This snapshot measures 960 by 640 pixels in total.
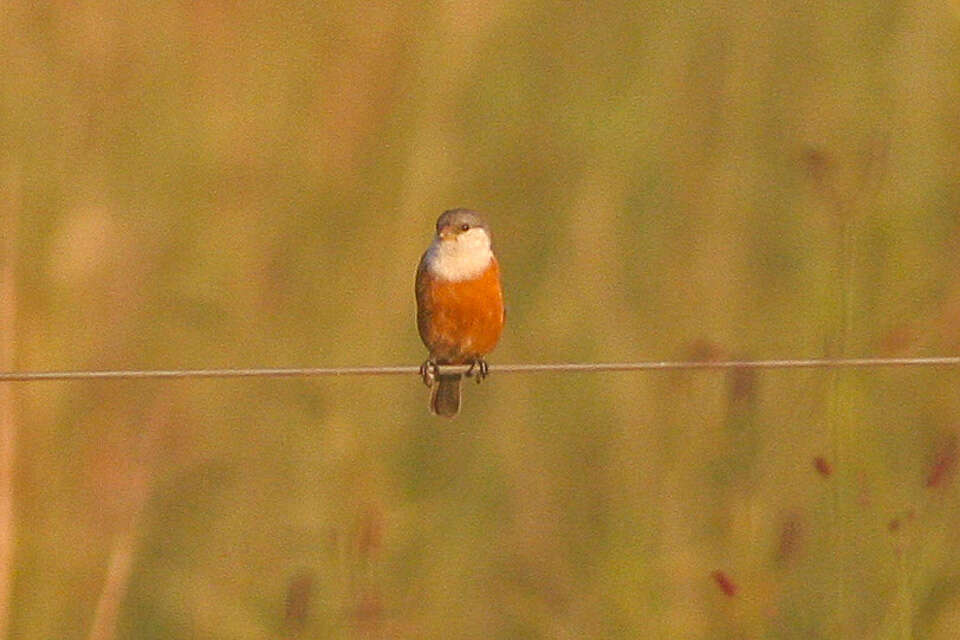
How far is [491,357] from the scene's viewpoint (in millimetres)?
3135

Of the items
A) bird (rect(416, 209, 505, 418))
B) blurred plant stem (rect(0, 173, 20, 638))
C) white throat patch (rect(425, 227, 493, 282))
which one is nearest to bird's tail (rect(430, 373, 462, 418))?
bird (rect(416, 209, 505, 418))

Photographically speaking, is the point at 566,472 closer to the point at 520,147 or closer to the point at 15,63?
the point at 520,147

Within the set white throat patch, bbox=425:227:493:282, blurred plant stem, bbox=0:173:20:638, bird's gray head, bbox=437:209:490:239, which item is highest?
bird's gray head, bbox=437:209:490:239

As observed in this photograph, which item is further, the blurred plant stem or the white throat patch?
the blurred plant stem

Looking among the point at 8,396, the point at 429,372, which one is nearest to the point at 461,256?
the point at 429,372

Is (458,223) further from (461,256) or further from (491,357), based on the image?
(491,357)

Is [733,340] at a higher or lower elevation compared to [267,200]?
lower

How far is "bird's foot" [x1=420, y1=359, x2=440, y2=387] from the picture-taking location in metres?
3.01

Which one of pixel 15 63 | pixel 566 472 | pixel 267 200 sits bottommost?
pixel 566 472

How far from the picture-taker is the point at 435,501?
3064 millimetres

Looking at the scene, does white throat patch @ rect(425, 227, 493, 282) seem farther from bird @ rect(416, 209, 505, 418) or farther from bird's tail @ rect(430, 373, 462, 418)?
bird's tail @ rect(430, 373, 462, 418)

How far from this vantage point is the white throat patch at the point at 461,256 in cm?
302

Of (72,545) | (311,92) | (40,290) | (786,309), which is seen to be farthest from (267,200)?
(786,309)

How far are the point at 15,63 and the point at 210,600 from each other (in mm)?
975
